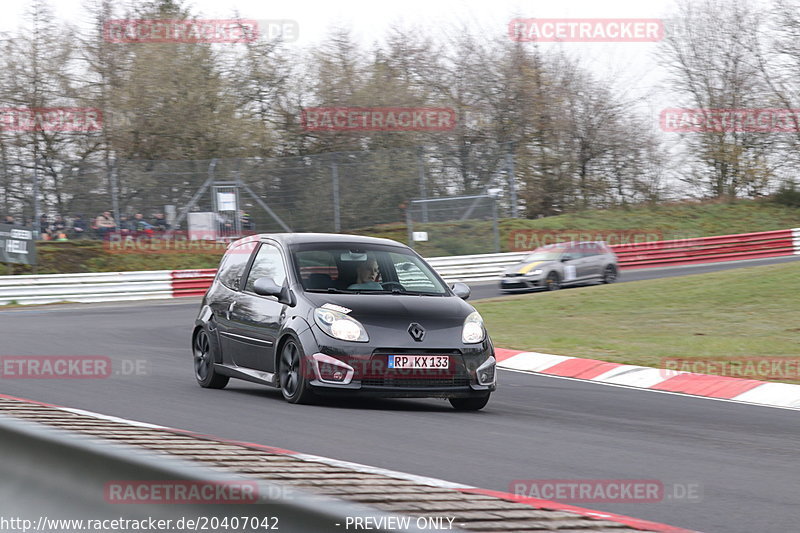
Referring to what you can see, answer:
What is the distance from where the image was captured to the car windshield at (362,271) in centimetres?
920

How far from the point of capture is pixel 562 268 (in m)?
27.9

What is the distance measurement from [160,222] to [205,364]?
68.4 feet

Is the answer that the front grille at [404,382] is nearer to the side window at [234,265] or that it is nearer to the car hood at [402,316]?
the car hood at [402,316]

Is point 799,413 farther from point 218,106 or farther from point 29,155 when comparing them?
point 218,106

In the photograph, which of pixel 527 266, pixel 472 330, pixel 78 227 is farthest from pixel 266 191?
pixel 472 330

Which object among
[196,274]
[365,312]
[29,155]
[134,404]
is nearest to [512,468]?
[365,312]

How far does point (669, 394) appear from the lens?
35.1 feet

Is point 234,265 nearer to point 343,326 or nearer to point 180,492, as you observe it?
point 343,326

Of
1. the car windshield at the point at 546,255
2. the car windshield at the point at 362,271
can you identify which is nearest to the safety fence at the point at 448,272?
the car windshield at the point at 546,255

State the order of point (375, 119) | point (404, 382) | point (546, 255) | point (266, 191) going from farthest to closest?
point (375, 119) < point (266, 191) < point (546, 255) < point (404, 382)

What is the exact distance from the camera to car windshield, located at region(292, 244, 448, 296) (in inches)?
362

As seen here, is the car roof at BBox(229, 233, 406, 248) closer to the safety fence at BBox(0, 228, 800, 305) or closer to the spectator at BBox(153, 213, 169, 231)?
the safety fence at BBox(0, 228, 800, 305)

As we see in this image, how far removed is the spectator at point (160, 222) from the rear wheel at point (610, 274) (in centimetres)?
1245

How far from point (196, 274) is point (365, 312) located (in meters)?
22.0
